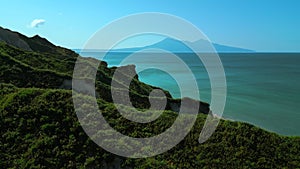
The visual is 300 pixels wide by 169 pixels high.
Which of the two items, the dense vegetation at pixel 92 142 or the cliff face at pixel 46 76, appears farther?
the cliff face at pixel 46 76

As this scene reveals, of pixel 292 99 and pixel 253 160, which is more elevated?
pixel 253 160

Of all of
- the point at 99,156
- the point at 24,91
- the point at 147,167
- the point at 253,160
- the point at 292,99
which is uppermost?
the point at 24,91

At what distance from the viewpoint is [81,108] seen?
1681 cm

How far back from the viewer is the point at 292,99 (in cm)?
6122

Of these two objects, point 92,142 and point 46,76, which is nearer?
point 92,142

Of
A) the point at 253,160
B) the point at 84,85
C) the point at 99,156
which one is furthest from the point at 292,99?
the point at 99,156

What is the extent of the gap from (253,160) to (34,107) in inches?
439

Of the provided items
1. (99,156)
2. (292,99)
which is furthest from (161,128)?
(292,99)

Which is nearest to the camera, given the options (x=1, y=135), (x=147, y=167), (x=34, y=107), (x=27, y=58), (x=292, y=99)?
(x=147, y=167)

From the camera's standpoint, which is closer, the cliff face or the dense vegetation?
the dense vegetation

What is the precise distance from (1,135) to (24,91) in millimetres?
3170

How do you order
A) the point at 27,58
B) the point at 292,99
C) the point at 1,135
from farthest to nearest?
the point at 292,99, the point at 27,58, the point at 1,135

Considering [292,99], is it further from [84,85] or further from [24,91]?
[24,91]

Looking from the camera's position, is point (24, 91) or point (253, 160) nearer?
point (253, 160)
